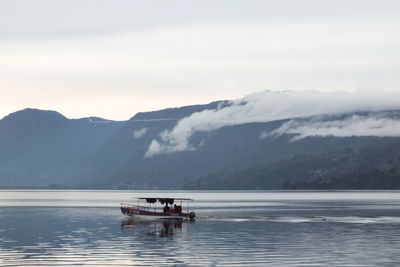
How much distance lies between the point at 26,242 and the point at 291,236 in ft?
131

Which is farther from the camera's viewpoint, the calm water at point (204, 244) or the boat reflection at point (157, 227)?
the boat reflection at point (157, 227)

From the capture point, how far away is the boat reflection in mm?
131163

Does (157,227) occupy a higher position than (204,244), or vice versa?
(157,227)

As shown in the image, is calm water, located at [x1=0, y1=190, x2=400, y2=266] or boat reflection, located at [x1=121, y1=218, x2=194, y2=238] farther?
boat reflection, located at [x1=121, y1=218, x2=194, y2=238]

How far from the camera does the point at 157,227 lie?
14950cm

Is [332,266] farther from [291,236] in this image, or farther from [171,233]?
[171,233]

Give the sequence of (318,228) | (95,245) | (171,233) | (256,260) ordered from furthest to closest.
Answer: (318,228), (171,233), (95,245), (256,260)

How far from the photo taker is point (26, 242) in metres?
111

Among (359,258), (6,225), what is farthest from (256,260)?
(6,225)

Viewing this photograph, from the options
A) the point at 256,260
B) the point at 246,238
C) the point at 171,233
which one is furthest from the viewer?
the point at 171,233

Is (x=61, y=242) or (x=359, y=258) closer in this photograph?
(x=359, y=258)

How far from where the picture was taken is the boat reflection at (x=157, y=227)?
131163 millimetres

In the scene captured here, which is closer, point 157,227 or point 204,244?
point 204,244

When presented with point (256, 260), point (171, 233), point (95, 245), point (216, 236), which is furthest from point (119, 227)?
point (256, 260)
